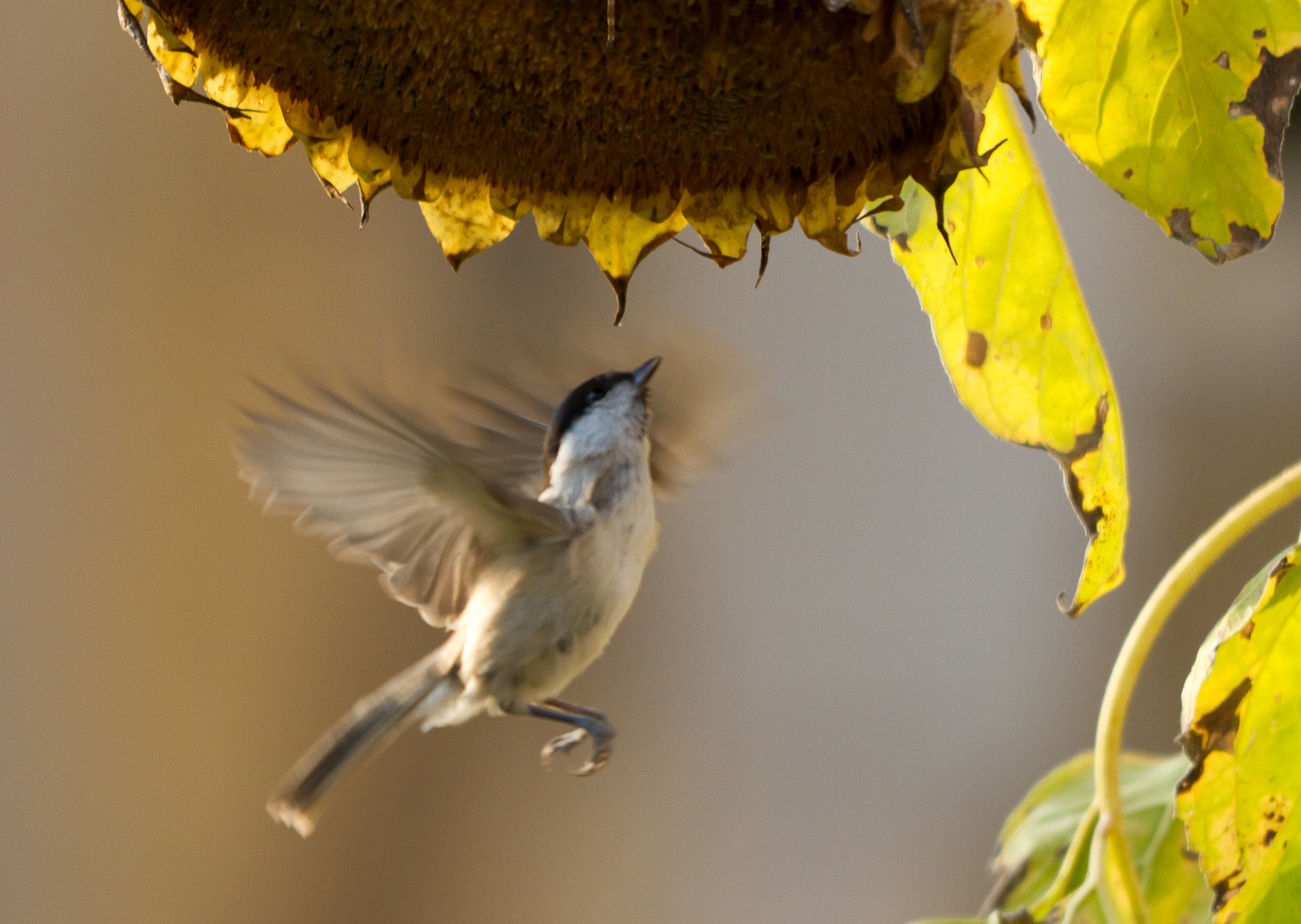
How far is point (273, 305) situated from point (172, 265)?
151 mm

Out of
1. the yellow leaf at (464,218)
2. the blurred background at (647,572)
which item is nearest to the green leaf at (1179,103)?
the yellow leaf at (464,218)

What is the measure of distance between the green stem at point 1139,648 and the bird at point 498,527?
0.99ft

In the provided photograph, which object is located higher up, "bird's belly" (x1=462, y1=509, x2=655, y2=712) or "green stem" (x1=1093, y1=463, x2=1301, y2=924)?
"bird's belly" (x1=462, y1=509, x2=655, y2=712)

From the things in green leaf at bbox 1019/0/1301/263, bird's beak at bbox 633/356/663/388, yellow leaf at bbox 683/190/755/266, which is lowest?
green leaf at bbox 1019/0/1301/263

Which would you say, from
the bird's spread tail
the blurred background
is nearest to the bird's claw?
the bird's spread tail

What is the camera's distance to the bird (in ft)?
2.35

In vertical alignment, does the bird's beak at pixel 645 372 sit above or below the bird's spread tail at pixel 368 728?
above

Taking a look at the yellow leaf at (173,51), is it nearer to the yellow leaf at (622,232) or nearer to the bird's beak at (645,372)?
the yellow leaf at (622,232)

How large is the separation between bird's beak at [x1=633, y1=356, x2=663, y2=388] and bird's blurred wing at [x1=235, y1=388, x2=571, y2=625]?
0.09m

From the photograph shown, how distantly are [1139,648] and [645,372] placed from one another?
0.37 metres

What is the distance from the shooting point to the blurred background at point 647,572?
1.77 metres

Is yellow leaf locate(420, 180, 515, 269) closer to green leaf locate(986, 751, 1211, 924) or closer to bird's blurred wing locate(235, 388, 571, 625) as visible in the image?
bird's blurred wing locate(235, 388, 571, 625)

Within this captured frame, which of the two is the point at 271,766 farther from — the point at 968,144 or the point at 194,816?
the point at 968,144

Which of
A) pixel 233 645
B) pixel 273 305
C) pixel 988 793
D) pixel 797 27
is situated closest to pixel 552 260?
pixel 273 305
